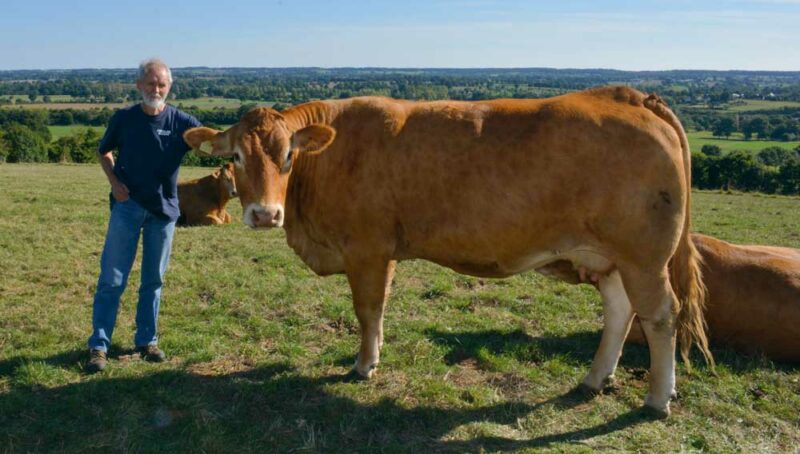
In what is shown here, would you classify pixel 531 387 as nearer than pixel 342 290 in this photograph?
Yes

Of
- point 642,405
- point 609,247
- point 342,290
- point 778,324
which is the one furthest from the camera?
point 342,290

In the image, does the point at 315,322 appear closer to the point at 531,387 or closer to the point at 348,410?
the point at 348,410

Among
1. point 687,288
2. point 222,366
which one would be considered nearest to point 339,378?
point 222,366

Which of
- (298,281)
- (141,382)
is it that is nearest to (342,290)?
(298,281)

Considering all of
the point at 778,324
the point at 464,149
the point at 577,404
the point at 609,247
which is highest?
the point at 464,149

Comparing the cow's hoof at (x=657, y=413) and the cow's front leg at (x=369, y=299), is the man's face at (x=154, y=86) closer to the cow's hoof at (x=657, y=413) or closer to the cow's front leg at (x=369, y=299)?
the cow's front leg at (x=369, y=299)

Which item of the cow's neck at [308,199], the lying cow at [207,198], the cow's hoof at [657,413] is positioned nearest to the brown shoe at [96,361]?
the cow's neck at [308,199]

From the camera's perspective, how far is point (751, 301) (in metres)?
6.17

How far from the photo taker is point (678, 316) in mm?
5312

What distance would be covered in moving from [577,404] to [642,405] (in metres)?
0.55

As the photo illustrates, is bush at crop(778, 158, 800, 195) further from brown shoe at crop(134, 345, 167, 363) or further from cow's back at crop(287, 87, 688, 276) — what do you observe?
brown shoe at crop(134, 345, 167, 363)

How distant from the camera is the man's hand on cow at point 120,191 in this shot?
5.60m

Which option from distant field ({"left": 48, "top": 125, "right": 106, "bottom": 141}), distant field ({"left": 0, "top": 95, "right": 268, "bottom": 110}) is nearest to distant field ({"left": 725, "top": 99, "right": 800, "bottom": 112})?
distant field ({"left": 0, "top": 95, "right": 268, "bottom": 110})

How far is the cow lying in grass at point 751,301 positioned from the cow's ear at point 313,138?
7.74 feet
